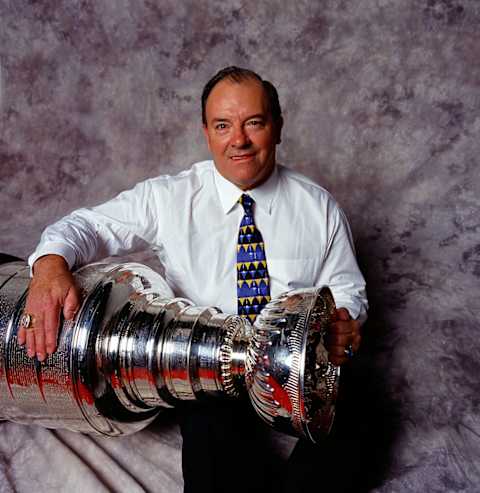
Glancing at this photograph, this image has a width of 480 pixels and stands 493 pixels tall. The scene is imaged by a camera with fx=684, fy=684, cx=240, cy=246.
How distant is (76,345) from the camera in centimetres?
135

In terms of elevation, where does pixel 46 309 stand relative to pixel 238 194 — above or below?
below

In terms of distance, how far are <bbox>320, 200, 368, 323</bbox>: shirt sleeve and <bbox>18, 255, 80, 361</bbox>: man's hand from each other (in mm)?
711

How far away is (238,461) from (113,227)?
0.66 metres

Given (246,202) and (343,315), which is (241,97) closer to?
(246,202)

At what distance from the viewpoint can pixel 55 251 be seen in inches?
59.0

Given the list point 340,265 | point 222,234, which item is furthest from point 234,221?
point 340,265

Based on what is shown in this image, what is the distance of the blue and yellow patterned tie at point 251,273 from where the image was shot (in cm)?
174

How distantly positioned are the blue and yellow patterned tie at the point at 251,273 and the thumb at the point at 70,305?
49cm

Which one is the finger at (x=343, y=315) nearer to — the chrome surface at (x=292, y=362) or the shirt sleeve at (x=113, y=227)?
the chrome surface at (x=292, y=362)

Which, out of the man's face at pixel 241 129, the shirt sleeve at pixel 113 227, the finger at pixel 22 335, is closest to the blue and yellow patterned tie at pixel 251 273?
the man's face at pixel 241 129

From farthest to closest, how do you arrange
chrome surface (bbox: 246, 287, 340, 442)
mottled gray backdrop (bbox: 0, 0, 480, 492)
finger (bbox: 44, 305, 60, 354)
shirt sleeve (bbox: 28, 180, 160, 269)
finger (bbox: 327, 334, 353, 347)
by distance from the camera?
mottled gray backdrop (bbox: 0, 0, 480, 492) < shirt sleeve (bbox: 28, 180, 160, 269) < finger (bbox: 327, 334, 353, 347) < finger (bbox: 44, 305, 60, 354) < chrome surface (bbox: 246, 287, 340, 442)

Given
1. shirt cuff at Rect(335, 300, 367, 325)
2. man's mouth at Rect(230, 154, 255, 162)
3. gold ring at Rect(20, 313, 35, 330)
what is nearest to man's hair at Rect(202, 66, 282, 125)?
man's mouth at Rect(230, 154, 255, 162)

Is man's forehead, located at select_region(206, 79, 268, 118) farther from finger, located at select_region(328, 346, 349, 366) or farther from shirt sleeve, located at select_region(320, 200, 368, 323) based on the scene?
finger, located at select_region(328, 346, 349, 366)

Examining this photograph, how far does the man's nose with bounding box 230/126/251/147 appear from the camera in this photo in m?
1.66
